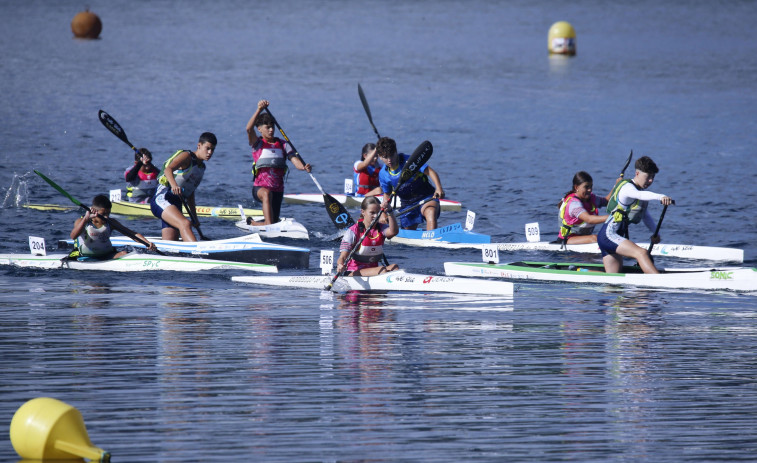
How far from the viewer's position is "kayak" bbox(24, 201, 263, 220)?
20.9 m

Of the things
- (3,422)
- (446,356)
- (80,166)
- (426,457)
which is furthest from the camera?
(80,166)

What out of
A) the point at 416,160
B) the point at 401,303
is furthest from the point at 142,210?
the point at 401,303

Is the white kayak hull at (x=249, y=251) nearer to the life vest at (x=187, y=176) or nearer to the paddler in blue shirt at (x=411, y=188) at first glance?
the life vest at (x=187, y=176)

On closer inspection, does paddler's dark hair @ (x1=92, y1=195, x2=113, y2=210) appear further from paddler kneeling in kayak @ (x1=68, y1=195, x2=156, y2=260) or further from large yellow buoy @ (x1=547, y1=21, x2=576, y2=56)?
large yellow buoy @ (x1=547, y1=21, x2=576, y2=56)

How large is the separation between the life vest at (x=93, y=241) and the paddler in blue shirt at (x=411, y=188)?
431 cm

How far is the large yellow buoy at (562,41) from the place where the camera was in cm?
5247

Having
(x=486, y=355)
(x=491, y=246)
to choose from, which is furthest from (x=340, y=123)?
(x=486, y=355)

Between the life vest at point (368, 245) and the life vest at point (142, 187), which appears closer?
the life vest at point (368, 245)

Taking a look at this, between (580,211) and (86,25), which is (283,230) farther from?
(86,25)

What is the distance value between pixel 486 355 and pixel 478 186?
599 inches

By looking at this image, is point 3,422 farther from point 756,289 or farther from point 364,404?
point 756,289

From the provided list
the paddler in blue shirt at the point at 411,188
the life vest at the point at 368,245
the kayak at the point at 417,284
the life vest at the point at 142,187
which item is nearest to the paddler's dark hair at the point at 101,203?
the kayak at the point at 417,284

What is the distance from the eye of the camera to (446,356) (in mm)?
11195

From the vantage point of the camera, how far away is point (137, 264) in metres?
15.8
